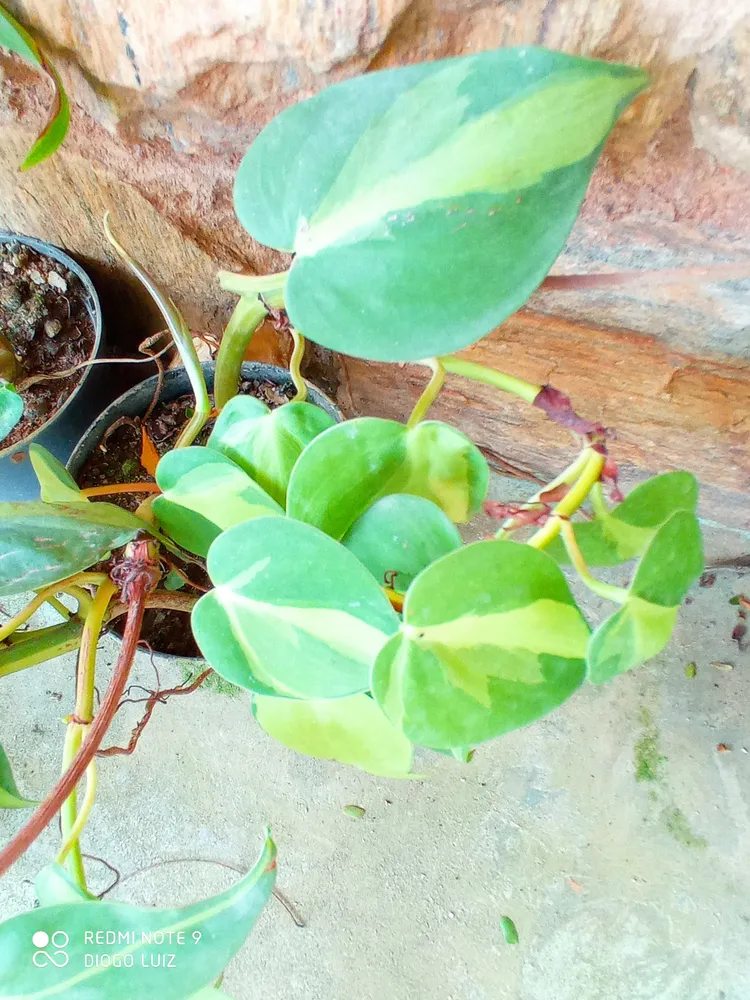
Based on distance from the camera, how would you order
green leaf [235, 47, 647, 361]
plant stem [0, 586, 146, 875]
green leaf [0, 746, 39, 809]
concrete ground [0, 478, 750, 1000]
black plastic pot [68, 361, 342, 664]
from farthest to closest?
concrete ground [0, 478, 750, 1000], black plastic pot [68, 361, 342, 664], green leaf [0, 746, 39, 809], plant stem [0, 586, 146, 875], green leaf [235, 47, 647, 361]

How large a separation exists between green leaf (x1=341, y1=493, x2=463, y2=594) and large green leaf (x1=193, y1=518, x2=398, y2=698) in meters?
0.06

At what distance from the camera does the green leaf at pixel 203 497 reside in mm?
538

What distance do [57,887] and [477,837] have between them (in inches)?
24.8

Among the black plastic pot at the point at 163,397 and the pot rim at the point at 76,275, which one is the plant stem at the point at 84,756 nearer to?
the black plastic pot at the point at 163,397

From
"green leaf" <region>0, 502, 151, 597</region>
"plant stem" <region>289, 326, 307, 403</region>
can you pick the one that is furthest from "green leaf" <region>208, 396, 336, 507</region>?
"green leaf" <region>0, 502, 151, 597</region>

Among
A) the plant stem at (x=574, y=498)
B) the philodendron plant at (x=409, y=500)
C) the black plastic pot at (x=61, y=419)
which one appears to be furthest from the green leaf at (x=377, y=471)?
the black plastic pot at (x=61, y=419)

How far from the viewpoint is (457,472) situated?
0.54 m

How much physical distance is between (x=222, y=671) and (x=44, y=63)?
46 cm

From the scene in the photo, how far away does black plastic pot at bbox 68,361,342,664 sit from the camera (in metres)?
0.78

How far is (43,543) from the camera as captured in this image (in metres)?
0.49

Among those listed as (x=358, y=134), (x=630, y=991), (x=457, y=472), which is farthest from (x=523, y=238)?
(x=630, y=991)

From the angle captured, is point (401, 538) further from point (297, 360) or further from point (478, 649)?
point (297, 360)

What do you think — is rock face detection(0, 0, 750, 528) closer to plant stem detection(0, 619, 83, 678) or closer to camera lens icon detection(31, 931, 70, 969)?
plant stem detection(0, 619, 83, 678)

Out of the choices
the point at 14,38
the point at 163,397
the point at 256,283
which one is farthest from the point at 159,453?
the point at 14,38
